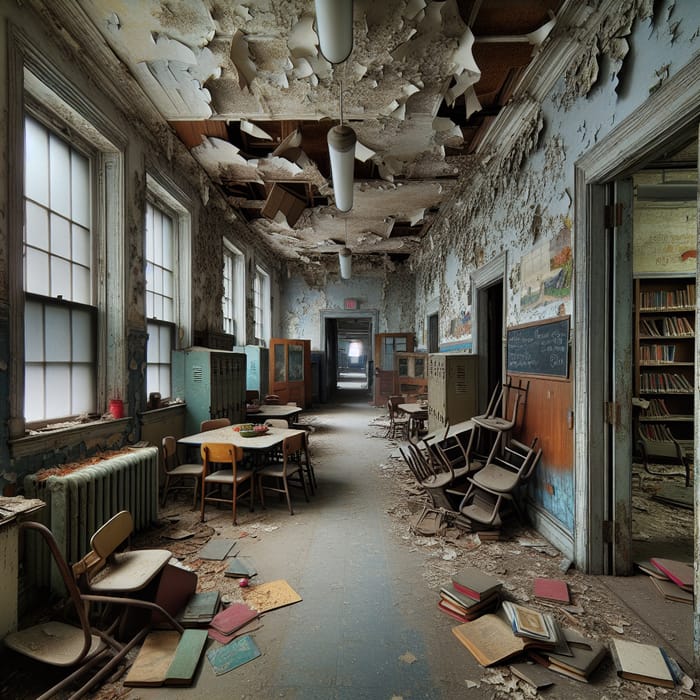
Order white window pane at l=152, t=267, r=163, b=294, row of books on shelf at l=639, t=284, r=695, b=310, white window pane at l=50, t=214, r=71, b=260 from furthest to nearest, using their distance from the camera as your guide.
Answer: row of books on shelf at l=639, t=284, r=695, b=310 < white window pane at l=152, t=267, r=163, b=294 < white window pane at l=50, t=214, r=71, b=260

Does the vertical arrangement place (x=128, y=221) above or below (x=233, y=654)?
above

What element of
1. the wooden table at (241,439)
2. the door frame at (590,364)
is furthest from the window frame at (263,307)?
the door frame at (590,364)

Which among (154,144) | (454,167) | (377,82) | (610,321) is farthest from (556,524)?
(154,144)

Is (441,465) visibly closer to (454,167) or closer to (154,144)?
(454,167)

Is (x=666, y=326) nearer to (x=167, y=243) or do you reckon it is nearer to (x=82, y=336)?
(x=167, y=243)

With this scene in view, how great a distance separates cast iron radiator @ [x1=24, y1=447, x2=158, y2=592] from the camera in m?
2.39

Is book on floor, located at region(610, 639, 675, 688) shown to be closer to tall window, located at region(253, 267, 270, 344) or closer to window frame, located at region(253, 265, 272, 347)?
window frame, located at region(253, 265, 272, 347)

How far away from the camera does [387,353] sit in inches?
438

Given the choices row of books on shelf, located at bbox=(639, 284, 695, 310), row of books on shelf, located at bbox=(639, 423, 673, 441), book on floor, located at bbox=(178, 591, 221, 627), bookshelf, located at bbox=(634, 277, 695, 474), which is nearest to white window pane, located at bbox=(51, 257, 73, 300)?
book on floor, located at bbox=(178, 591, 221, 627)

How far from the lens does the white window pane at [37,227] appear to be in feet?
9.47

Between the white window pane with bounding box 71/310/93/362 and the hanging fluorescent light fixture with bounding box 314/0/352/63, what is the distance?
3.00 meters

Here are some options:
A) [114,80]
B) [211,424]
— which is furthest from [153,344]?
[114,80]

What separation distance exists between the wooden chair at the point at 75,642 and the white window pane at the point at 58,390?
1.56m

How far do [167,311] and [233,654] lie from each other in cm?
425
